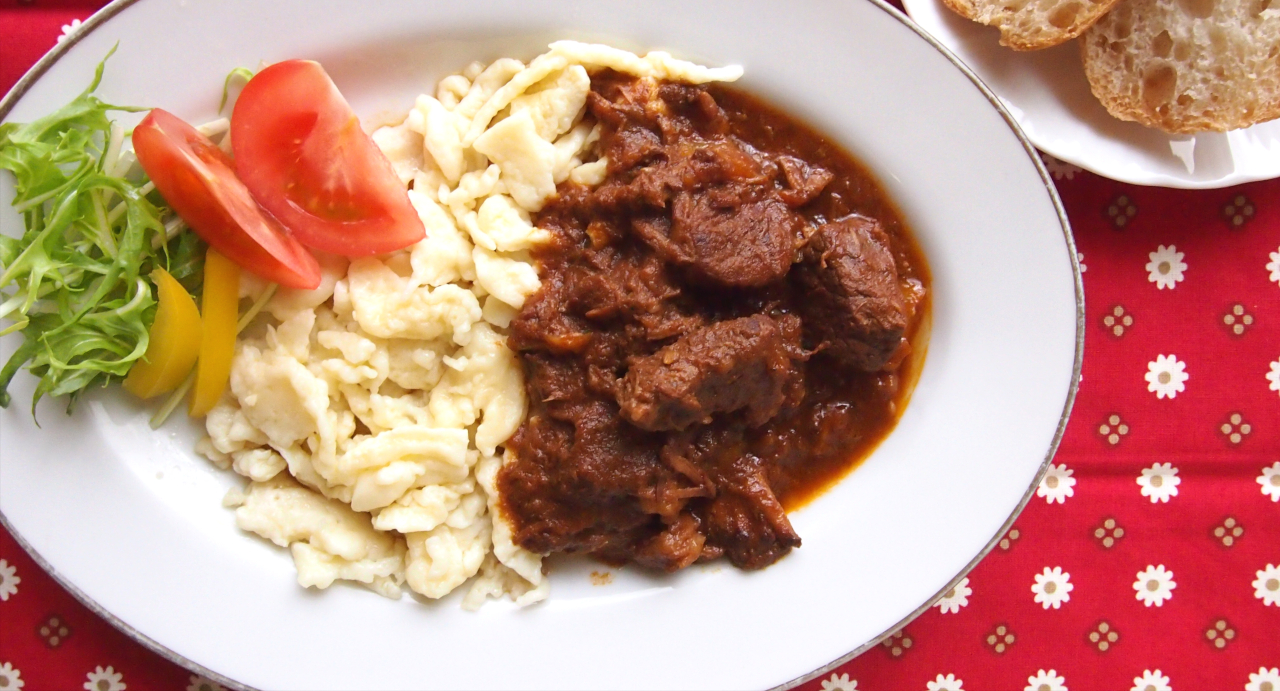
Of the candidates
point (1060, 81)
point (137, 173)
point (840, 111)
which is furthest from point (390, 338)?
point (1060, 81)

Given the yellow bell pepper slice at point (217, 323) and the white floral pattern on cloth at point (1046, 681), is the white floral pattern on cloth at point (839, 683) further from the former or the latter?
the yellow bell pepper slice at point (217, 323)

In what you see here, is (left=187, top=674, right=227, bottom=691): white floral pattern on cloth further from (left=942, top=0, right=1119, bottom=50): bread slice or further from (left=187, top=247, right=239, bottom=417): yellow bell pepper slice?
(left=942, top=0, right=1119, bottom=50): bread slice

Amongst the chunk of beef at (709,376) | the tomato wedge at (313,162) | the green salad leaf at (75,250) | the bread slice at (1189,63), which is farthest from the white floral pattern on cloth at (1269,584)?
the green salad leaf at (75,250)

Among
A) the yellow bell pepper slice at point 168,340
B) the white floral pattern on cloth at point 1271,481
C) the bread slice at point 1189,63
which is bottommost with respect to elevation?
the white floral pattern on cloth at point 1271,481

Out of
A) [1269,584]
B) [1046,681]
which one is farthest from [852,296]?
[1269,584]

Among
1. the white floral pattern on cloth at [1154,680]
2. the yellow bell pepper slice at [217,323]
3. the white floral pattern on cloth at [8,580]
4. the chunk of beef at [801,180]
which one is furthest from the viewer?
the white floral pattern on cloth at [1154,680]

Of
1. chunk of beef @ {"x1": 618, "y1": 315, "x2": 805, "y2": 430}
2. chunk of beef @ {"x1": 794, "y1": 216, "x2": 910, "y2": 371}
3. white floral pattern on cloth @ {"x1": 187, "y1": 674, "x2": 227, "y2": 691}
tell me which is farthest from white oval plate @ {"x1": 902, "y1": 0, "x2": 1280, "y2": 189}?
white floral pattern on cloth @ {"x1": 187, "y1": 674, "x2": 227, "y2": 691}
